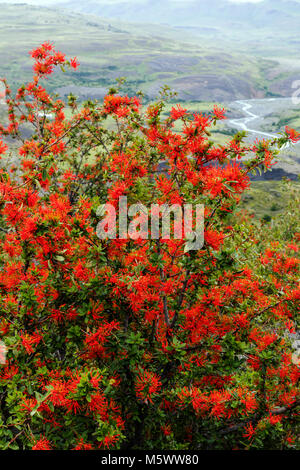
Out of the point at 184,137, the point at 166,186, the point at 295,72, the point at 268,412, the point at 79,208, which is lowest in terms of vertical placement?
the point at 268,412

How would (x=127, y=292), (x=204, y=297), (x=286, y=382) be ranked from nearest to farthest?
(x=127, y=292)
(x=204, y=297)
(x=286, y=382)

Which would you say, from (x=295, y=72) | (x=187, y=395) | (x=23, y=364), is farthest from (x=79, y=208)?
(x=295, y=72)

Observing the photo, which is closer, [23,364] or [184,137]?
[23,364]

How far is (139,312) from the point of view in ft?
16.8

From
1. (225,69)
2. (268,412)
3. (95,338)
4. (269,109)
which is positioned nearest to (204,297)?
(95,338)

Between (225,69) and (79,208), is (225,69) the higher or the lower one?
the higher one

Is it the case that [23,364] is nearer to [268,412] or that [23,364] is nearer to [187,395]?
[187,395]

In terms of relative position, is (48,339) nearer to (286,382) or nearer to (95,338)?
(95,338)

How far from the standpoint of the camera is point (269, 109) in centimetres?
13862

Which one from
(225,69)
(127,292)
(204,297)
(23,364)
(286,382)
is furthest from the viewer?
(225,69)

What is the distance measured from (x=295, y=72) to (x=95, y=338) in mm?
226025

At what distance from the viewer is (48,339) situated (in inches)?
193

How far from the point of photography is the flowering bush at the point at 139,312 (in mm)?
4324

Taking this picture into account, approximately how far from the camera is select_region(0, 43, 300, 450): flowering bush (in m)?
4.32
